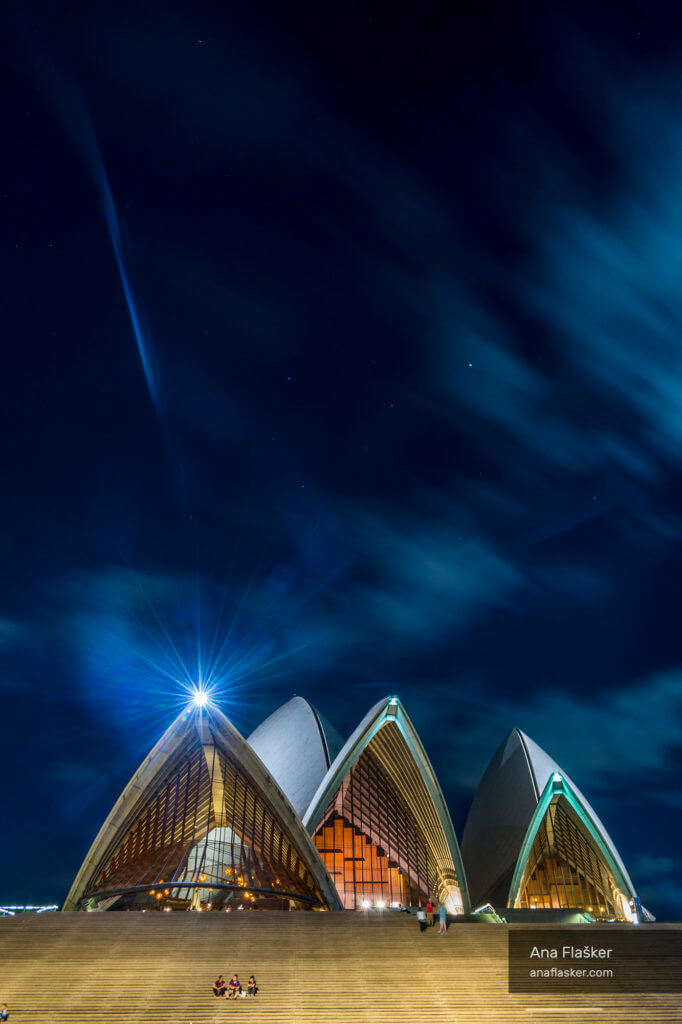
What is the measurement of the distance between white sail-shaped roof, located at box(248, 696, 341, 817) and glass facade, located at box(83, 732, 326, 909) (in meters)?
3.57

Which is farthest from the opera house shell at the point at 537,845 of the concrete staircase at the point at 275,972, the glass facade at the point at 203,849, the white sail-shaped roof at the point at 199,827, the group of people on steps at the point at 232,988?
the group of people on steps at the point at 232,988

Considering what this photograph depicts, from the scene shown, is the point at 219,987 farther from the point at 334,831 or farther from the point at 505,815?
the point at 505,815

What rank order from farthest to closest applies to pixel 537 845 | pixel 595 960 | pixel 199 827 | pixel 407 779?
pixel 537 845 < pixel 407 779 < pixel 199 827 < pixel 595 960

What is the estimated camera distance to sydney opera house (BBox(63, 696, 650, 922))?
1984 centimetres

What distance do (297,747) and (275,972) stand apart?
768 inches

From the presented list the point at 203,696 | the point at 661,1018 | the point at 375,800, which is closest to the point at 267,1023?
the point at 661,1018

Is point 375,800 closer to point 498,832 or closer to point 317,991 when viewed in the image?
point 498,832

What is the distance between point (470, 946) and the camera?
11.9 m

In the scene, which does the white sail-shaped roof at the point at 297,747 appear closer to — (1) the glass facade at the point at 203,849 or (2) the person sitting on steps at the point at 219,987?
(1) the glass facade at the point at 203,849

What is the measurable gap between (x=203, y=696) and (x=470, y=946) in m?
12.0

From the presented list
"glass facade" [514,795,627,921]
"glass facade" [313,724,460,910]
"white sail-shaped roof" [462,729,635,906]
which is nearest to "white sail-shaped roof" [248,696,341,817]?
"glass facade" [313,724,460,910]

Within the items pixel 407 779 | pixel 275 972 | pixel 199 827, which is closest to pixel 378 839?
pixel 407 779

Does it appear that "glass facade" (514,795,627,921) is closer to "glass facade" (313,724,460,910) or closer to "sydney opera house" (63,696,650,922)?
"sydney opera house" (63,696,650,922)

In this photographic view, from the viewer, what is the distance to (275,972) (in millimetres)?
10586
